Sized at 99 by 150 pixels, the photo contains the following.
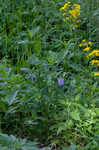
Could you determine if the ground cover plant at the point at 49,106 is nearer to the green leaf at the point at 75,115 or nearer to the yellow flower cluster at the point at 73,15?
the green leaf at the point at 75,115

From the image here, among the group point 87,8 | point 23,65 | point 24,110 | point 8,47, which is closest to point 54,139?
point 24,110

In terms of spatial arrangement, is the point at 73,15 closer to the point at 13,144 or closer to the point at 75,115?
the point at 75,115

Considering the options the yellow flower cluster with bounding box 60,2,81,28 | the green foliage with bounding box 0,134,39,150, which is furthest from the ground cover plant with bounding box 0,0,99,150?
the yellow flower cluster with bounding box 60,2,81,28

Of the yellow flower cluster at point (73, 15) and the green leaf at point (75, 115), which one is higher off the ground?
the yellow flower cluster at point (73, 15)

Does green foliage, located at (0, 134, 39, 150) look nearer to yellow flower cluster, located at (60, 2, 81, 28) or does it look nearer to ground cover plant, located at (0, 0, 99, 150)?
ground cover plant, located at (0, 0, 99, 150)

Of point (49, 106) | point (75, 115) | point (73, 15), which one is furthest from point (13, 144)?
point (73, 15)

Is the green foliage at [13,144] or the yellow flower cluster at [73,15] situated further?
the yellow flower cluster at [73,15]

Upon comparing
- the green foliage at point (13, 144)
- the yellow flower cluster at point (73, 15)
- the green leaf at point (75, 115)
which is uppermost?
the yellow flower cluster at point (73, 15)

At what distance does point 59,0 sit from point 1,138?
3.08m

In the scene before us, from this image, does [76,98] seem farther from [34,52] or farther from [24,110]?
[34,52]

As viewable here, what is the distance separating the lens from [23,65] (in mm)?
3113

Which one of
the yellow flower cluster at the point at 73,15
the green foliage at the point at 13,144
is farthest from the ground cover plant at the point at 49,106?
the yellow flower cluster at the point at 73,15

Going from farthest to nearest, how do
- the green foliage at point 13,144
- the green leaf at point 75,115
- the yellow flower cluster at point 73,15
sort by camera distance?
the yellow flower cluster at point 73,15
the green leaf at point 75,115
the green foliage at point 13,144

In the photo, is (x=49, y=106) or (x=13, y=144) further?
(x=49, y=106)
